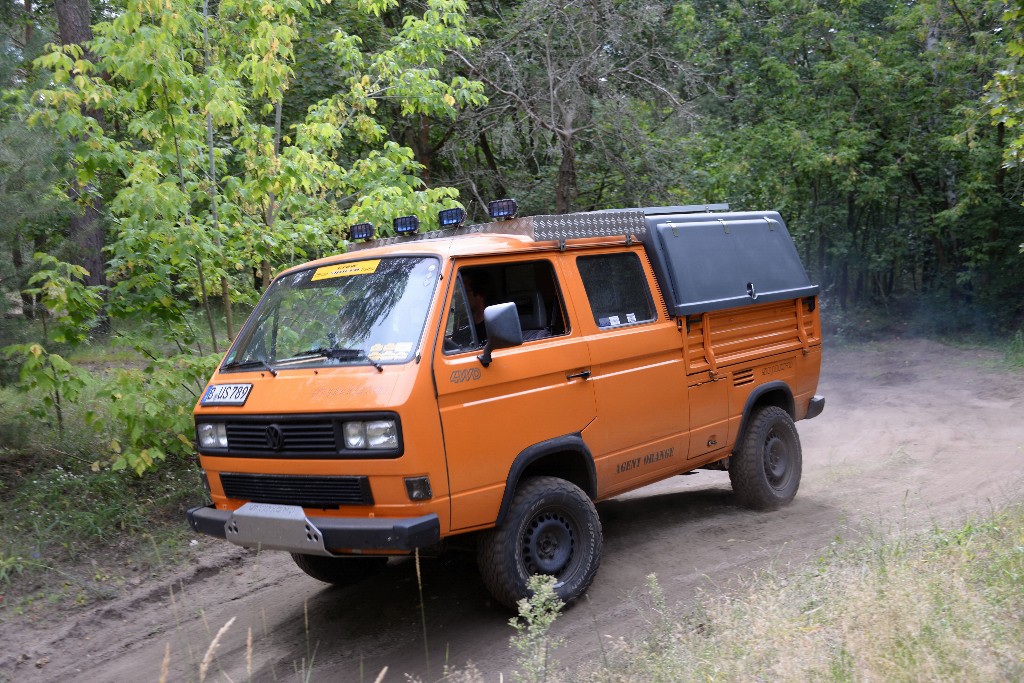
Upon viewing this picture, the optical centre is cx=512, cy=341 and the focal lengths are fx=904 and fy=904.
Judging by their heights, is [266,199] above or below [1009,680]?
above

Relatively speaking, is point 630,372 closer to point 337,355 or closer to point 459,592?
point 459,592

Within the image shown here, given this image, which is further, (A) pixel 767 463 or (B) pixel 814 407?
(B) pixel 814 407

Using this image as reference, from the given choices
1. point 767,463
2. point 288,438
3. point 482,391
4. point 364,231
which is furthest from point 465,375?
point 767,463

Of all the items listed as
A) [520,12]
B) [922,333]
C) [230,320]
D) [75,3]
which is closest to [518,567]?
[230,320]

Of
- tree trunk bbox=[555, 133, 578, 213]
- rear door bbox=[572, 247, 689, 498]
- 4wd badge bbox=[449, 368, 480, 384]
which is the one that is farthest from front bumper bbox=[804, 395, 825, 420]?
tree trunk bbox=[555, 133, 578, 213]

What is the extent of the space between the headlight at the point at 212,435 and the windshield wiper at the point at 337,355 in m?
0.58

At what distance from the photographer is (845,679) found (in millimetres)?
3754

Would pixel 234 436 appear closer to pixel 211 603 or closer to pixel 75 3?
pixel 211 603

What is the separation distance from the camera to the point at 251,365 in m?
5.70

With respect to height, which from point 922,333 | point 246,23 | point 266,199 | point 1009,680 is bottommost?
point 922,333

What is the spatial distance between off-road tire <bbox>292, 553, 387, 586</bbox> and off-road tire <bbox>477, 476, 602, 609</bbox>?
4.46 feet

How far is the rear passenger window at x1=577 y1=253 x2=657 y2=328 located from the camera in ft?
20.6

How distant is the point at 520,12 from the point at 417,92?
20.4 feet

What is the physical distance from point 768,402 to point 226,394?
4750 mm
